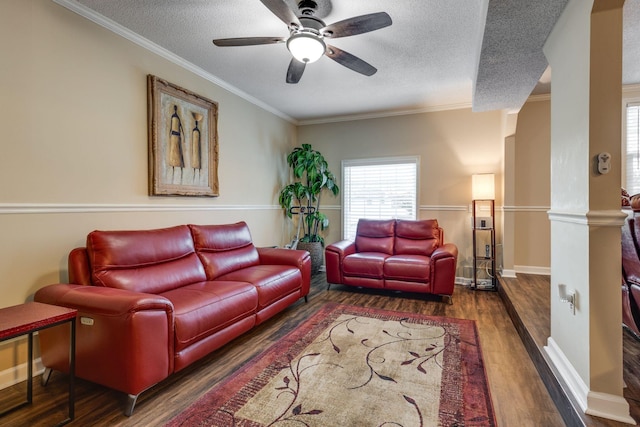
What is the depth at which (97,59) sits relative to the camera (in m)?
2.52

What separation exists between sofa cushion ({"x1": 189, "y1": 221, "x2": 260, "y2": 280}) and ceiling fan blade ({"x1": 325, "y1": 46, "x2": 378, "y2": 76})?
200 centimetres

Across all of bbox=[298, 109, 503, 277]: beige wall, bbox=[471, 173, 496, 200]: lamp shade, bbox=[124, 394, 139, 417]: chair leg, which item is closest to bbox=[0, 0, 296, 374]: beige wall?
bbox=[124, 394, 139, 417]: chair leg

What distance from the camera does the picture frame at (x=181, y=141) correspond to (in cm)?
293

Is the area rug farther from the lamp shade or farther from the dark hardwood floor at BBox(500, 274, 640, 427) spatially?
the lamp shade

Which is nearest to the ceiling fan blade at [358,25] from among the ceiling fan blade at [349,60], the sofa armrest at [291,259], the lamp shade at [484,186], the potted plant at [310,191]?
the ceiling fan blade at [349,60]

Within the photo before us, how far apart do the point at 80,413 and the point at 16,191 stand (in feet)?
4.83

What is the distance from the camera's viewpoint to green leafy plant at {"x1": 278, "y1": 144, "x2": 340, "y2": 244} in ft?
16.0

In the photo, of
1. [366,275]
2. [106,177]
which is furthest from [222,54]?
[366,275]

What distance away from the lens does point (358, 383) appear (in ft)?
6.49

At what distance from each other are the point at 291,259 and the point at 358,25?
2.32m

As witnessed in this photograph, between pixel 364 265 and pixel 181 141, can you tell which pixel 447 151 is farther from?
pixel 181 141

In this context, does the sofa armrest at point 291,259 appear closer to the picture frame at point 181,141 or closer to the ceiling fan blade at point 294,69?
the picture frame at point 181,141

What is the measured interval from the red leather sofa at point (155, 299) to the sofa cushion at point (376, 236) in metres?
1.44

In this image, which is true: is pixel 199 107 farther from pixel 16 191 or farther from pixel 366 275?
pixel 366 275
